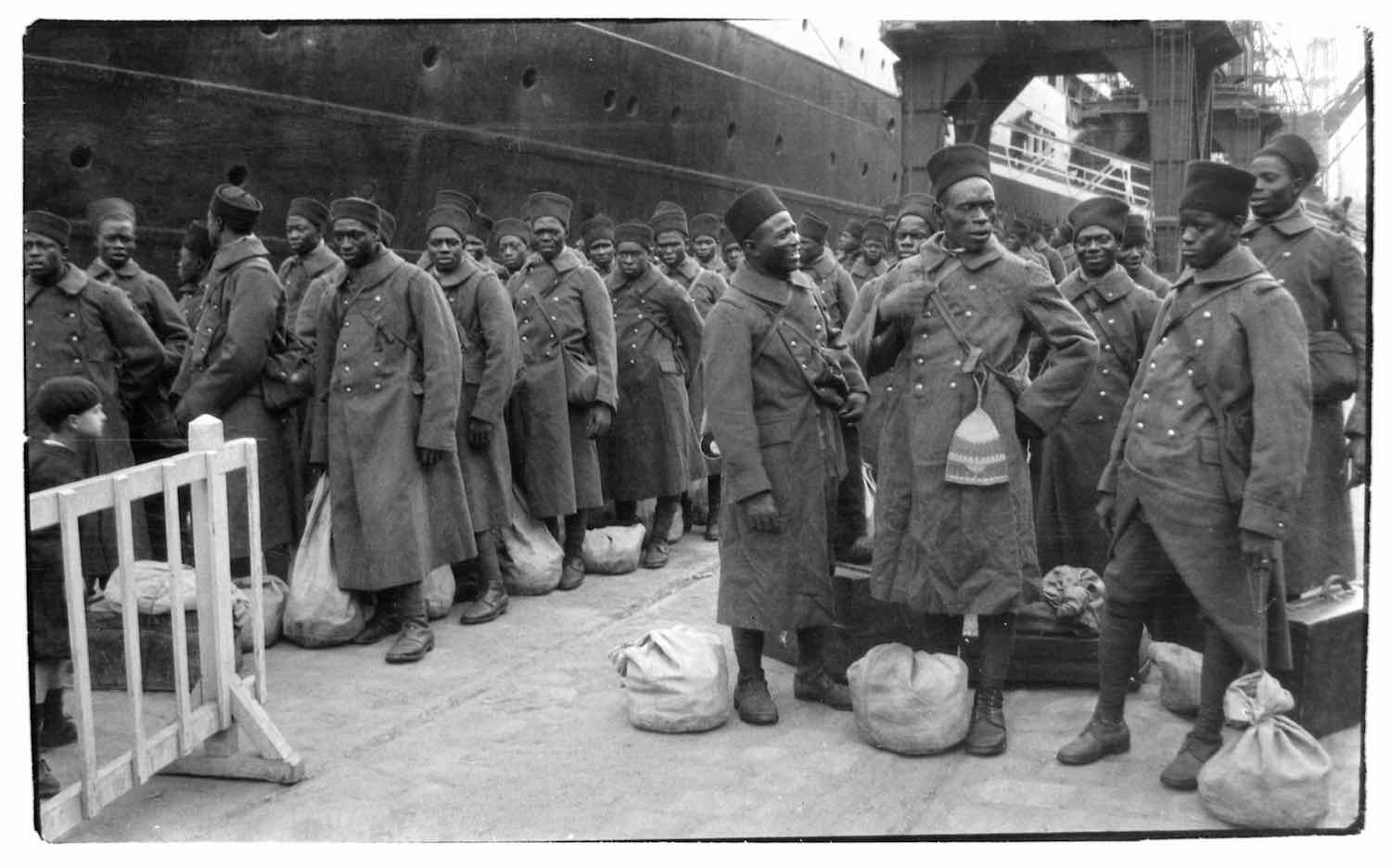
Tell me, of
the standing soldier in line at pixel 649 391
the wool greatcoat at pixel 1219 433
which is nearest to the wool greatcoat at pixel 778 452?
the wool greatcoat at pixel 1219 433

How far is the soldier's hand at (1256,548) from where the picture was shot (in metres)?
3.94

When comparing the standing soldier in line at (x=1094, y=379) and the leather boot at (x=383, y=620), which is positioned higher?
the standing soldier in line at (x=1094, y=379)

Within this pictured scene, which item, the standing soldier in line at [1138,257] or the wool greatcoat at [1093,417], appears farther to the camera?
the standing soldier in line at [1138,257]

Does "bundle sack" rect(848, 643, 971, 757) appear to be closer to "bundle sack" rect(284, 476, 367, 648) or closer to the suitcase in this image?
the suitcase

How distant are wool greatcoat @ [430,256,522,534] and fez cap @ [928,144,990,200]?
2.69m

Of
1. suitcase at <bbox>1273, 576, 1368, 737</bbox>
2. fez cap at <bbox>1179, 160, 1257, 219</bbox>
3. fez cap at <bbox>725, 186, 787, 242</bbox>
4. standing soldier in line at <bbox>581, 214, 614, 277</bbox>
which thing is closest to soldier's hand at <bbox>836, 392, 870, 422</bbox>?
fez cap at <bbox>725, 186, 787, 242</bbox>

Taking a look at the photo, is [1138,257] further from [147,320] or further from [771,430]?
[147,320]

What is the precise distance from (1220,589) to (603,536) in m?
4.13

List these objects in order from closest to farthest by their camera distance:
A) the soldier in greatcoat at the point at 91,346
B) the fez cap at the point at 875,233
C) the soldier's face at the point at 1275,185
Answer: the soldier's face at the point at 1275,185, the soldier in greatcoat at the point at 91,346, the fez cap at the point at 875,233

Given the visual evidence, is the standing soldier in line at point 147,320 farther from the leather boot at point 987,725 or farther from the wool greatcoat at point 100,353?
the leather boot at point 987,725

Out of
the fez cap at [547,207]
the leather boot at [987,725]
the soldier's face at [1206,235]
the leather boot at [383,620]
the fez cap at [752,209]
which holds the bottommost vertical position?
the leather boot at [987,725]

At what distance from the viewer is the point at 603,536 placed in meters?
7.61

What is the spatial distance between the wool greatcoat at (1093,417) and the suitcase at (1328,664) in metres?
1.23

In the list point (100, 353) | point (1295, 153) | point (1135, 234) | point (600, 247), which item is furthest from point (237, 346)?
point (1295, 153)
